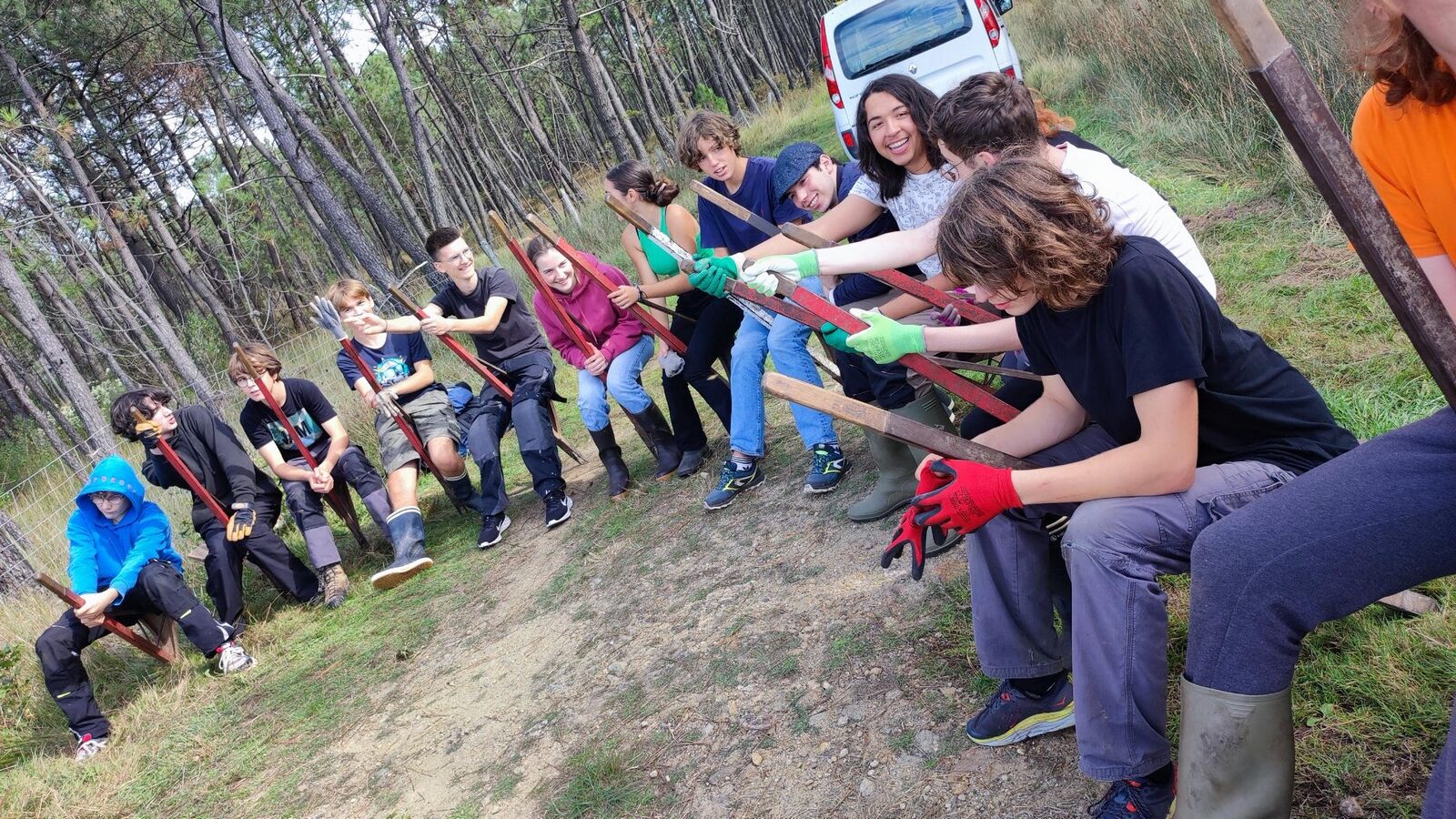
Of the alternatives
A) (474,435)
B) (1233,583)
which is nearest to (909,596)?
(1233,583)

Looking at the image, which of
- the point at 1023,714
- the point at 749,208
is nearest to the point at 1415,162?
the point at 1023,714

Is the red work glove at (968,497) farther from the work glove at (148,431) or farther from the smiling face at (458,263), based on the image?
the work glove at (148,431)

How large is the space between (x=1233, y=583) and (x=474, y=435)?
431cm

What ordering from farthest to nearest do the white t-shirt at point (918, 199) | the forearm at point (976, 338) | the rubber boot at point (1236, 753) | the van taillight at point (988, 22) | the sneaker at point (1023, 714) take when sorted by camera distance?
the van taillight at point (988, 22) → the white t-shirt at point (918, 199) → the forearm at point (976, 338) → the sneaker at point (1023, 714) → the rubber boot at point (1236, 753)

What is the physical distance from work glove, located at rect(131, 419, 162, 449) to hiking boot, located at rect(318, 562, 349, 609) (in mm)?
1079

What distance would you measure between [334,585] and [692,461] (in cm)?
204

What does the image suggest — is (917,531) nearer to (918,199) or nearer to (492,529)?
(918,199)

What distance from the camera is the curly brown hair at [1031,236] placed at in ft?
5.50

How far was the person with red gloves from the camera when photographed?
1.63m

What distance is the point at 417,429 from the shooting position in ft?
17.4

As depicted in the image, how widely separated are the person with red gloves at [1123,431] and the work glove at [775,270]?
1095 mm

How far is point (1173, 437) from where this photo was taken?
63.9 inches

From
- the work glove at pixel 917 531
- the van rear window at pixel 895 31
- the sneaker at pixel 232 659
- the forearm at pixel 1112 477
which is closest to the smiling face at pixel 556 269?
the sneaker at pixel 232 659

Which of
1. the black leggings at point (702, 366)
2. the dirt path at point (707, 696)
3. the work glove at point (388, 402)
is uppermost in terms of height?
the work glove at point (388, 402)
